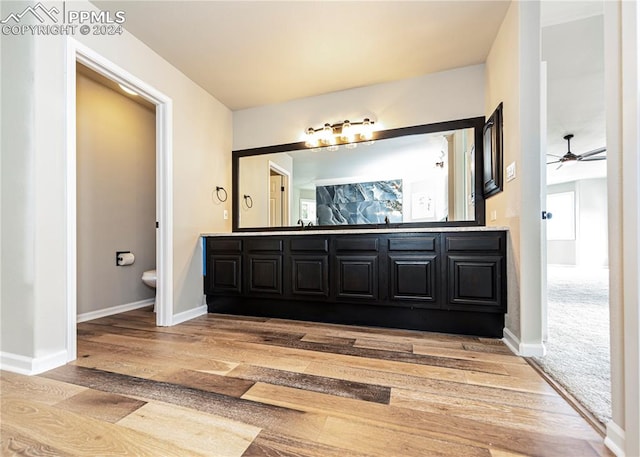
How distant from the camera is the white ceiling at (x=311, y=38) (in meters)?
1.90

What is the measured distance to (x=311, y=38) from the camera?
2.19 meters

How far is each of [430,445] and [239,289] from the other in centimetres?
215

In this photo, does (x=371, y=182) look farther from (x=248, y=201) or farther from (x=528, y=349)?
(x=528, y=349)

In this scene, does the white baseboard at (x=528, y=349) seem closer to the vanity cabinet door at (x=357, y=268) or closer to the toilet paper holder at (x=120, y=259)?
the vanity cabinet door at (x=357, y=268)

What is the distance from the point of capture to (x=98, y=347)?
1902 mm

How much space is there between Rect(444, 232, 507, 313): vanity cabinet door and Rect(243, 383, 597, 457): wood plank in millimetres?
1135

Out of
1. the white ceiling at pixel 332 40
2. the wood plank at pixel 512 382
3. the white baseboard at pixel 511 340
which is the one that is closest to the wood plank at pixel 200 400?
the wood plank at pixel 512 382

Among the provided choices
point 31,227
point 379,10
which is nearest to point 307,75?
point 379,10

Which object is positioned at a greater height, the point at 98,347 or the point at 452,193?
the point at 452,193

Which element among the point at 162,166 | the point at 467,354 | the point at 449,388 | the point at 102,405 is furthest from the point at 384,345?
the point at 162,166

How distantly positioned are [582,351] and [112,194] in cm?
421

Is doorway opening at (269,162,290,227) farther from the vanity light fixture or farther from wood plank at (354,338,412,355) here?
→ wood plank at (354,338,412,355)

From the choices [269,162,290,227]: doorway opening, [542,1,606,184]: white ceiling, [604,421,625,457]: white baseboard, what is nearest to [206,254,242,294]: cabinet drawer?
[269,162,290,227]: doorway opening

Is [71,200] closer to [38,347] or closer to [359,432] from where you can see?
[38,347]
